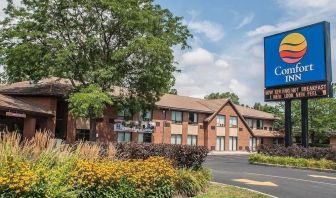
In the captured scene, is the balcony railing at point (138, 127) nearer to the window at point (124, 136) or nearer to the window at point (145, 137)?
the window at point (145, 137)

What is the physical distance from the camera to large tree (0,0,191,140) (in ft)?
97.9

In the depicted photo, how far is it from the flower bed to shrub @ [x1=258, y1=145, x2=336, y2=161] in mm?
18308

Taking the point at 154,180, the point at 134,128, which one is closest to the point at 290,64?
the point at 134,128

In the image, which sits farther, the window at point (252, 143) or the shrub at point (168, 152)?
the window at point (252, 143)

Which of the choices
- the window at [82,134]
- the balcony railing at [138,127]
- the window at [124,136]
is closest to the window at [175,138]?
the balcony railing at [138,127]

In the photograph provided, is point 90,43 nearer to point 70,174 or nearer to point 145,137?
point 145,137

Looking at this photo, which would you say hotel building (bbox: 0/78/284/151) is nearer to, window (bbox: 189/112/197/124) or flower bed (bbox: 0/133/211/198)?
window (bbox: 189/112/197/124)

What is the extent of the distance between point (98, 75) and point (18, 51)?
234 inches

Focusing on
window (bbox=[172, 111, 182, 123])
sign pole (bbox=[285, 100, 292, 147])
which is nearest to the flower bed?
sign pole (bbox=[285, 100, 292, 147])

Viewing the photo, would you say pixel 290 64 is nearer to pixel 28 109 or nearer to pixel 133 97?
pixel 133 97

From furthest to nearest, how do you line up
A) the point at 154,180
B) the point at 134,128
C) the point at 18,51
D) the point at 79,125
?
the point at 134,128 → the point at 79,125 → the point at 18,51 → the point at 154,180

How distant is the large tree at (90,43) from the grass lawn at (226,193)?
16321mm

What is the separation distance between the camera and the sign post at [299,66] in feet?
94.4

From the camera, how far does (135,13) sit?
3011 cm
